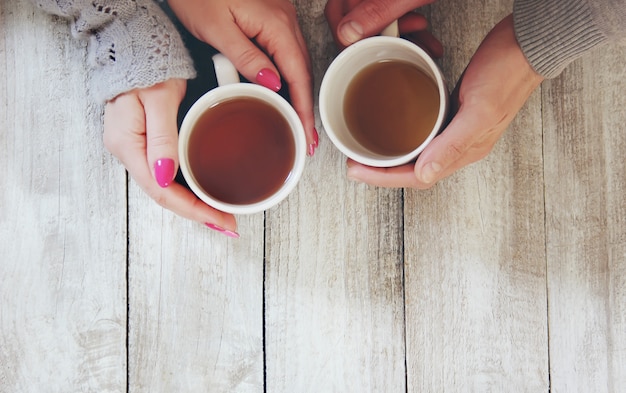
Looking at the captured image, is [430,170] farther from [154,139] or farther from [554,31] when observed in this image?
[154,139]

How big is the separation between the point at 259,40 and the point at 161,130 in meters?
0.17

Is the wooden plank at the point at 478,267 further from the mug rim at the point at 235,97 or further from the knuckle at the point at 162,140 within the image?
the knuckle at the point at 162,140

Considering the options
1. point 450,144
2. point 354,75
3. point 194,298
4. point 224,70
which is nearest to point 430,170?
point 450,144

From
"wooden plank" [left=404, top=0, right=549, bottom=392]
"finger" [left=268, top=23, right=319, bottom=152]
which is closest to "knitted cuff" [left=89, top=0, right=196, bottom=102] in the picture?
"finger" [left=268, top=23, right=319, bottom=152]

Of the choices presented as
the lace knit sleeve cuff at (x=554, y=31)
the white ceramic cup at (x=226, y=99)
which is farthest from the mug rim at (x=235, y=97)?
the lace knit sleeve cuff at (x=554, y=31)

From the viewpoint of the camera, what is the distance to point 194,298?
906mm

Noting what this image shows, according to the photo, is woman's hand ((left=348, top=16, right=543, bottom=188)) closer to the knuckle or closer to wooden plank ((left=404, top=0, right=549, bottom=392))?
wooden plank ((left=404, top=0, right=549, bottom=392))

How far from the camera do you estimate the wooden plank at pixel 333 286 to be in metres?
0.91

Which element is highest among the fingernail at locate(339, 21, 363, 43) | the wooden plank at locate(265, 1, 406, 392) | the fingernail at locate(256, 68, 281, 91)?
the fingernail at locate(339, 21, 363, 43)

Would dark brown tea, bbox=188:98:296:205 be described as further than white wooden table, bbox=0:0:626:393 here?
No

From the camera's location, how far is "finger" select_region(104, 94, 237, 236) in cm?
77

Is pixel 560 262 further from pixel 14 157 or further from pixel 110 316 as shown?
pixel 14 157

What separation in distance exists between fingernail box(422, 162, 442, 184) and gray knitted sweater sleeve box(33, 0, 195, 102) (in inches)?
11.9

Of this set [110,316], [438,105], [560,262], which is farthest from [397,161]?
[110,316]
